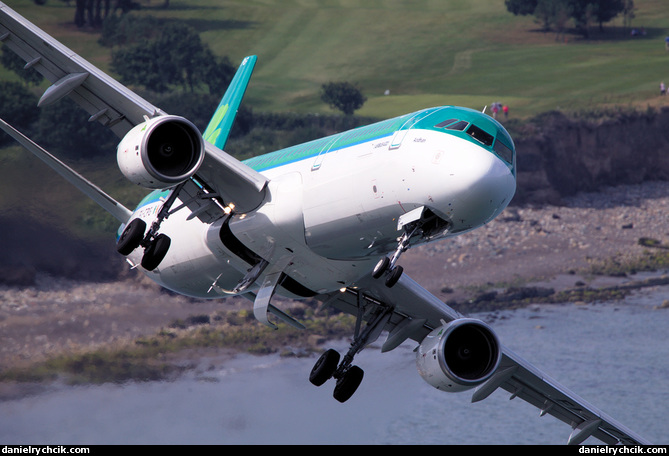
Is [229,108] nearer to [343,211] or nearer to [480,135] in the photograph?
[343,211]

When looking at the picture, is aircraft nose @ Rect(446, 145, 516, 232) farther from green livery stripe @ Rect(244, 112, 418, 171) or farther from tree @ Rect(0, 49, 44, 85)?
tree @ Rect(0, 49, 44, 85)

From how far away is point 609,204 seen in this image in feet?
327

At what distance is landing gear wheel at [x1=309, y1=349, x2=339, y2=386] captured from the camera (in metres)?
31.5

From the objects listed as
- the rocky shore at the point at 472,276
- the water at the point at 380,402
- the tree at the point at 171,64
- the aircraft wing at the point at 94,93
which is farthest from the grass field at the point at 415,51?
the aircraft wing at the point at 94,93

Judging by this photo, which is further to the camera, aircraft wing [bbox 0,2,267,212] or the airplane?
aircraft wing [bbox 0,2,267,212]

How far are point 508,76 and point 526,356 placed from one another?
147ft

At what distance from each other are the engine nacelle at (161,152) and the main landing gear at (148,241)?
1.70 meters

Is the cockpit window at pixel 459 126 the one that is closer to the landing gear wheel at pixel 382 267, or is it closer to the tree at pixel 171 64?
the landing gear wheel at pixel 382 267

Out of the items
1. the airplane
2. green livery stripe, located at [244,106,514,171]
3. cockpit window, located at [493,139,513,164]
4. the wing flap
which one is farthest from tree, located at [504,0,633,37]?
cockpit window, located at [493,139,513,164]

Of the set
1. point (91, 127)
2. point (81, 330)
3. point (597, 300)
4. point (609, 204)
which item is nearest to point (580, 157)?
point (609, 204)

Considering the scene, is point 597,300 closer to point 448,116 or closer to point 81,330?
point 81,330

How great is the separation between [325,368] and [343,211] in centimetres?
704

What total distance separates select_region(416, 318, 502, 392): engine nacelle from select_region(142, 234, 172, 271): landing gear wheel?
824cm

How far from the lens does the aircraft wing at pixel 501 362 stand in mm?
33469
